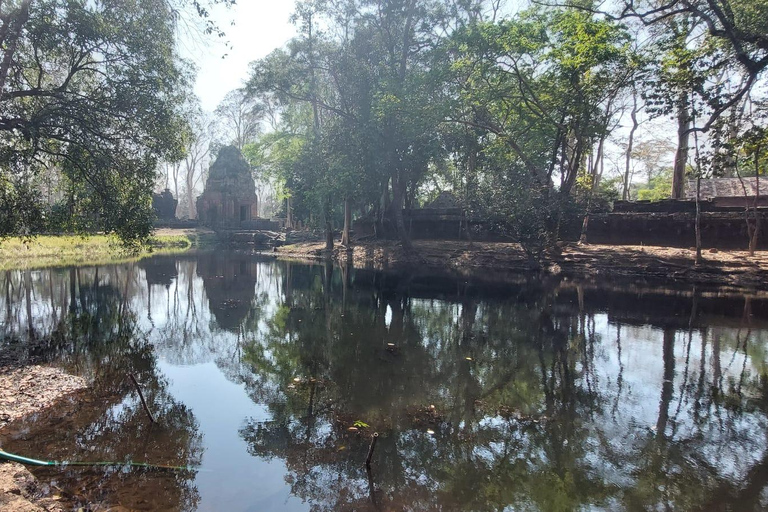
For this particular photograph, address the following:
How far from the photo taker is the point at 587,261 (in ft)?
77.6

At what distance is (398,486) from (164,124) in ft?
33.4

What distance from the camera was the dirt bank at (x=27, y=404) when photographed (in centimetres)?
410

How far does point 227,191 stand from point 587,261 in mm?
34990

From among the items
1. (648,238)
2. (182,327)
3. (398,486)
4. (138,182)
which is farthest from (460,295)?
(648,238)

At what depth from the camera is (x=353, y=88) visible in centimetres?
2584

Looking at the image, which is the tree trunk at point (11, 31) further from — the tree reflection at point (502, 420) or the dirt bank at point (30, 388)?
the tree reflection at point (502, 420)

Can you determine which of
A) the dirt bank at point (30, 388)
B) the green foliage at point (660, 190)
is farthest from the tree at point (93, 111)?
the green foliage at point (660, 190)

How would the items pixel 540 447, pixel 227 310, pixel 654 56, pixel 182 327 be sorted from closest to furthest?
pixel 540 447 → pixel 182 327 → pixel 227 310 → pixel 654 56

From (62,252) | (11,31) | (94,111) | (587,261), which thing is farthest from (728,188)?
(62,252)

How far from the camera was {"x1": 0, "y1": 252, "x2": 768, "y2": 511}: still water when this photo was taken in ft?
15.1

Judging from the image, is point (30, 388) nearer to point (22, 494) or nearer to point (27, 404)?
point (27, 404)

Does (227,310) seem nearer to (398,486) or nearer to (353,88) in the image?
(398,486)

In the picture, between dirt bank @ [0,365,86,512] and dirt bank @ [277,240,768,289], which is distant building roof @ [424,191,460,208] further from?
dirt bank @ [0,365,86,512]

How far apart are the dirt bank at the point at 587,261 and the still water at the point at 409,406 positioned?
628cm
